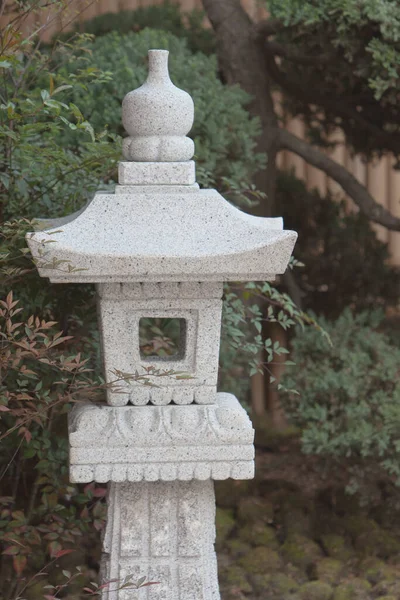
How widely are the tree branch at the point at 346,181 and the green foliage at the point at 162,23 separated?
62cm

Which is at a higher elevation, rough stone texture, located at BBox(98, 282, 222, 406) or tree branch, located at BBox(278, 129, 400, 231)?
tree branch, located at BBox(278, 129, 400, 231)

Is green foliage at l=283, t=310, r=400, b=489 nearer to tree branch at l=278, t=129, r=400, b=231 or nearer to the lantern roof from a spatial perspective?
tree branch at l=278, t=129, r=400, b=231

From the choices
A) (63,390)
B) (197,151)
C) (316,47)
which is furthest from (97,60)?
(63,390)

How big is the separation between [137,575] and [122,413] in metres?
0.40

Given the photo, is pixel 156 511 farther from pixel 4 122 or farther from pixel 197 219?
pixel 4 122

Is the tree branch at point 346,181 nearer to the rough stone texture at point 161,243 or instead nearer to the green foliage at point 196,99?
the green foliage at point 196,99

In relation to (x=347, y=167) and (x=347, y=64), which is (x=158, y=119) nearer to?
(x=347, y=64)

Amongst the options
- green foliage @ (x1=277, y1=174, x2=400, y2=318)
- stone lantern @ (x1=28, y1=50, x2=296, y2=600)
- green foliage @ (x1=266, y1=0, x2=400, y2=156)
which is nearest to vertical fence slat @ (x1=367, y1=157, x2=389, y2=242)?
green foliage @ (x1=277, y1=174, x2=400, y2=318)

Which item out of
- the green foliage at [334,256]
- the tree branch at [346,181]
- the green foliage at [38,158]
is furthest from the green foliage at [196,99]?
the green foliage at [334,256]

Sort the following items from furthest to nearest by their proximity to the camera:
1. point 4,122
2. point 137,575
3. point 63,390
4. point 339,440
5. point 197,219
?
point 339,440 < point 63,390 < point 4,122 < point 137,575 < point 197,219

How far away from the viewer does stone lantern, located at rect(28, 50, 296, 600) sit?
6.63 ft

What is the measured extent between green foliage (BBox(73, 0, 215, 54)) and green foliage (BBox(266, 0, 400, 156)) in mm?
471

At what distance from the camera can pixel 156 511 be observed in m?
2.28

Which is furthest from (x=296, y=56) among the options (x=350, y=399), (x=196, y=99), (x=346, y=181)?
(x=350, y=399)
